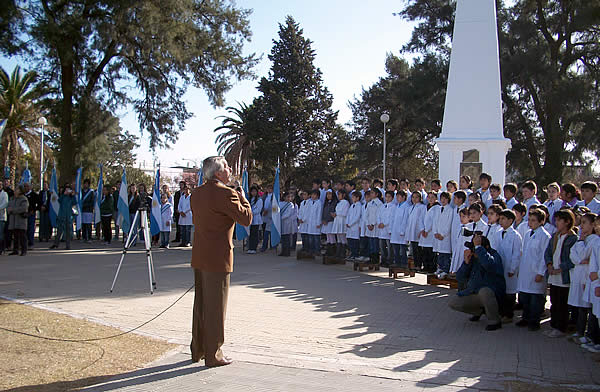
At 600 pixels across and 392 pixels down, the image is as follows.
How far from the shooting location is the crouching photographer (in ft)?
23.1

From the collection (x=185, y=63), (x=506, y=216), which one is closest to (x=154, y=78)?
(x=185, y=63)

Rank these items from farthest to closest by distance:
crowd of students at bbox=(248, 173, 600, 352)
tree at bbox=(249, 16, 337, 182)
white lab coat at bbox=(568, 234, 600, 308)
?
tree at bbox=(249, 16, 337, 182)
crowd of students at bbox=(248, 173, 600, 352)
white lab coat at bbox=(568, 234, 600, 308)

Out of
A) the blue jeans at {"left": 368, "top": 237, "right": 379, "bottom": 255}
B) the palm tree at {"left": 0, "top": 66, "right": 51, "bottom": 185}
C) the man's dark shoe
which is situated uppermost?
the palm tree at {"left": 0, "top": 66, "right": 51, "bottom": 185}

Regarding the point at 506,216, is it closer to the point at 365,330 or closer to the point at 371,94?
the point at 365,330

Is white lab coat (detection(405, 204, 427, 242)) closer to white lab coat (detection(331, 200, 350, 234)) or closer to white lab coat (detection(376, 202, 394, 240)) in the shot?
white lab coat (detection(376, 202, 394, 240))

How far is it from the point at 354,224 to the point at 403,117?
74.1 feet

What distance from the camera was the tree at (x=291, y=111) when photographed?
121 ft

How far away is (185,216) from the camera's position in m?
17.4

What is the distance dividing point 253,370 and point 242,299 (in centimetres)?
366

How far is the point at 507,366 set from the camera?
5391 millimetres

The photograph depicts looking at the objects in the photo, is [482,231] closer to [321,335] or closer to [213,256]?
[321,335]

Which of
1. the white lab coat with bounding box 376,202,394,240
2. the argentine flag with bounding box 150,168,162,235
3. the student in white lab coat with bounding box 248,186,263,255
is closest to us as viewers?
the white lab coat with bounding box 376,202,394,240

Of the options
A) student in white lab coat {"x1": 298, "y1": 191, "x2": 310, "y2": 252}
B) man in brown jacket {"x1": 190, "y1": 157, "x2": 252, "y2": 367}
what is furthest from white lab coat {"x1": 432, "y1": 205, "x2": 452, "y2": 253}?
man in brown jacket {"x1": 190, "y1": 157, "x2": 252, "y2": 367}

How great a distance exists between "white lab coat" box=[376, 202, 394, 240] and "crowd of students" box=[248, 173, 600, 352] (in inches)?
1.0
